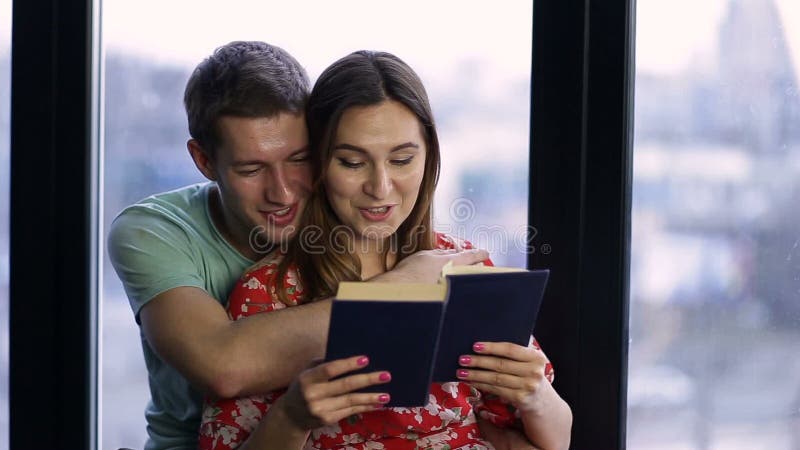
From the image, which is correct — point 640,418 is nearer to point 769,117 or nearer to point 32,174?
point 769,117

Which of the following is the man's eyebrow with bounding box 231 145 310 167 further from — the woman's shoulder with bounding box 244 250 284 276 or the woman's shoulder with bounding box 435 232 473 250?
the woman's shoulder with bounding box 435 232 473 250

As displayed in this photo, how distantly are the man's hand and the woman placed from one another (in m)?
0.08

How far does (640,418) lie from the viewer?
1979 millimetres

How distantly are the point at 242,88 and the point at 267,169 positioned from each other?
0.17m

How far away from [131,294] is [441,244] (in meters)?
0.64

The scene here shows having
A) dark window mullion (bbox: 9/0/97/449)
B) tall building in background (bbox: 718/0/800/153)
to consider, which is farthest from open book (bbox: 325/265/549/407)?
dark window mullion (bbox: 9/0/97/449)

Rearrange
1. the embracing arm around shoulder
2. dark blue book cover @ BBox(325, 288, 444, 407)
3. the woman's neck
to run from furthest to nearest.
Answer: the woman's neck < the embracing arm around shoulder < dark blue book cover @ BBox(325, 288, 444, 407)

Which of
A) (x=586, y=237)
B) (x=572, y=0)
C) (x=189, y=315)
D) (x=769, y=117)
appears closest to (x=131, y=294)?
(x=189, y=315)

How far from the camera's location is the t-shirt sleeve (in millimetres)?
1678

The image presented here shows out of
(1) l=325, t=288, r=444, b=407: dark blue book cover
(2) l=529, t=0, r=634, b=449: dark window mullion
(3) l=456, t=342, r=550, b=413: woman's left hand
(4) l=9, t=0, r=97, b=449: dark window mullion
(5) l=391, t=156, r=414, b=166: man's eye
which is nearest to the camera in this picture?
(1) l=325, t=288, r=444, b=407: dark blue book cover

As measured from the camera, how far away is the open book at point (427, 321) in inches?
48.9

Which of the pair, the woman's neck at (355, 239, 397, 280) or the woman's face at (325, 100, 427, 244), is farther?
the woman's neck at (355, 239, 397, 280)

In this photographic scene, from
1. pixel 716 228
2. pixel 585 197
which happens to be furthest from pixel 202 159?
pixel 716 228

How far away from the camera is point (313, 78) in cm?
213
